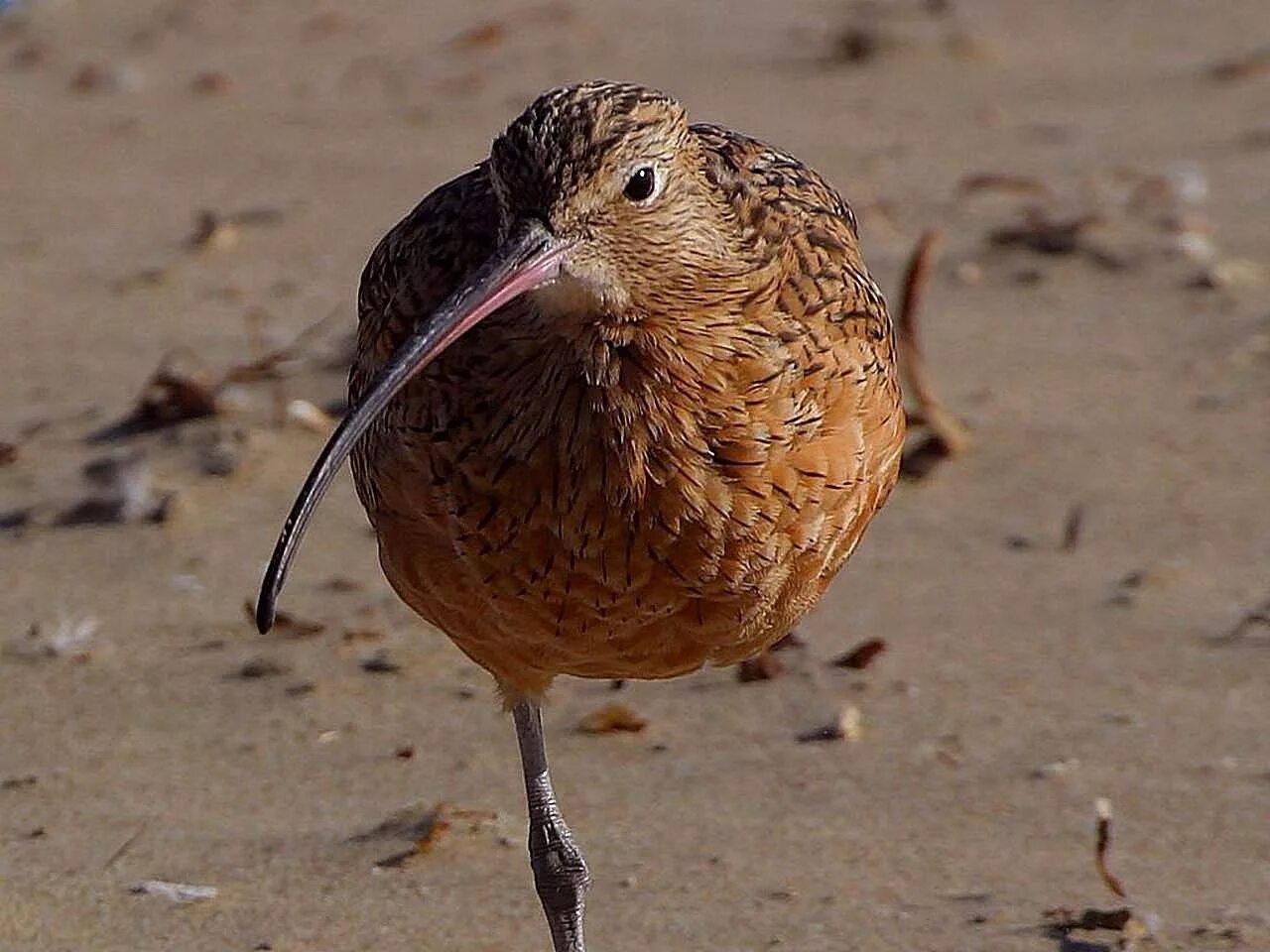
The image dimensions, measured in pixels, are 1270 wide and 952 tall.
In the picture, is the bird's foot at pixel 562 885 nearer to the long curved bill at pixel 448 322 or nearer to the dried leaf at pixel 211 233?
the long curved bill at pixel 448 322

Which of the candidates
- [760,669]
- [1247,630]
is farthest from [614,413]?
[1247,630]

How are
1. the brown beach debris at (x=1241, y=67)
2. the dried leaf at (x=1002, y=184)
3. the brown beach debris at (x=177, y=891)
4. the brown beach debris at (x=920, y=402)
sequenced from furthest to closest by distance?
the brown beach debris at (x=1241, y=67) < the dried leaf at (x=1002, y=184) < the brown beach debris at (x=920, y=402) < the brown beach debris at (x=177, y=891)

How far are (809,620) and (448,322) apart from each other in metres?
2.56

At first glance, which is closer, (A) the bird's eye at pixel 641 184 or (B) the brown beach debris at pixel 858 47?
(A) the bird's eye at pixel 641 184

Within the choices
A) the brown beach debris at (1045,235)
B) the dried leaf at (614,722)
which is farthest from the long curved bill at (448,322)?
the brown beach debris at (1045,235)

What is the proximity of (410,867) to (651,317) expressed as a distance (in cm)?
156

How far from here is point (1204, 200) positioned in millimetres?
8875

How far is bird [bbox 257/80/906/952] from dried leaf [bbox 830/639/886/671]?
1194mm

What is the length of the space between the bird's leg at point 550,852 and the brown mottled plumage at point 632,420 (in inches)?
6.7

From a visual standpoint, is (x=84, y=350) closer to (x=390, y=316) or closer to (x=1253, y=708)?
(x=390, y=316)

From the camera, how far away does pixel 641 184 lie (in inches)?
169

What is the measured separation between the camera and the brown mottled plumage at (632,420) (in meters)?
4.32

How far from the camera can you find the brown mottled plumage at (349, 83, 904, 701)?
4.32 metres

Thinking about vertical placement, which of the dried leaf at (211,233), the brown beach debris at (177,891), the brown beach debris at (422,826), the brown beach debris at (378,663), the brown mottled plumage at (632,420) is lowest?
the brown beach debris at (177,891)
